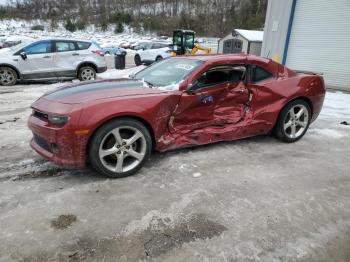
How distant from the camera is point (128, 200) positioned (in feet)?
10.6

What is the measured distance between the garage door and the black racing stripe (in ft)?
32.3

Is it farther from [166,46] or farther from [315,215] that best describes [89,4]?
[315,215]

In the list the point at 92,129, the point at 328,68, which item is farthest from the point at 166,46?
the point at 92,129

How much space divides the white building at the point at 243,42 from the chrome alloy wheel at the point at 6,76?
1688cm

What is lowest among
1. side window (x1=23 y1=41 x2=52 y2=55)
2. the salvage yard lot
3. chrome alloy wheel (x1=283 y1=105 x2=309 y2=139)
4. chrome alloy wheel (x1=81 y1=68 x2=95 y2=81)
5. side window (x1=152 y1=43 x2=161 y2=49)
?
side window (x1=152 y1=43 x2=161 y2=49)

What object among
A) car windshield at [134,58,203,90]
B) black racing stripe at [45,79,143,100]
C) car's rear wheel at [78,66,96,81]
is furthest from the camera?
car's rear wheel at [78,66,96,81]

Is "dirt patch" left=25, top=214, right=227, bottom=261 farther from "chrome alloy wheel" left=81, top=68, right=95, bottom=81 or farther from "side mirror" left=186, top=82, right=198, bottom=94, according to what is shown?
"chrome alloy wheel" left=81, top=68, right=95, bottom=81

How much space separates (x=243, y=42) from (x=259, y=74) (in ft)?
65.9

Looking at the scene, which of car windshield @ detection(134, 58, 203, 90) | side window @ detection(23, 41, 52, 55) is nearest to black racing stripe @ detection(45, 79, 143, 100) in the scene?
car windshield @ detection(134, 58, 203, 90)

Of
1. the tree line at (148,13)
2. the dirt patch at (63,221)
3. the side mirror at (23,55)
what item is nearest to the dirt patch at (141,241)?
the dirt patch at (63,221)

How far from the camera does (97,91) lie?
12.4ft

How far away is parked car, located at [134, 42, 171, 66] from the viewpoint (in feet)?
67.8

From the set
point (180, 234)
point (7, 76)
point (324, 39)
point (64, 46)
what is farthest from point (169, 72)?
point (324, 39)

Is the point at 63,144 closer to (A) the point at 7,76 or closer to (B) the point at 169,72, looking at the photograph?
(B) the point at 169,72
